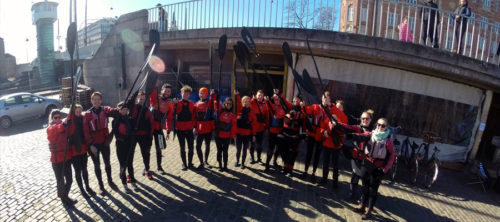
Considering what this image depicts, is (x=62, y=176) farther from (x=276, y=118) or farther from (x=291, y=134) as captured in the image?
(x=291, y=134)

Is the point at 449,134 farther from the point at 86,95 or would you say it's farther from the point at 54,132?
the point at 86,95

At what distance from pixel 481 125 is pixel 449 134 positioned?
0.89 meters

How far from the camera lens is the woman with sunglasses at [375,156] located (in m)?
3.89

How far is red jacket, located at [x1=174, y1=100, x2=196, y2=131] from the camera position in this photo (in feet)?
17.1

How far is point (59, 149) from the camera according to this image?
3.92 metres

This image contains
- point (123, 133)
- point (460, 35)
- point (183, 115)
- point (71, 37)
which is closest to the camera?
point (71, 37)

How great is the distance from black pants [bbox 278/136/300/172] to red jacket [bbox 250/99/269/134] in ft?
1.97

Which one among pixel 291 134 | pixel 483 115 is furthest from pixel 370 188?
pixel 483 115

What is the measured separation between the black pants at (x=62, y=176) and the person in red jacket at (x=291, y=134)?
4049 mm

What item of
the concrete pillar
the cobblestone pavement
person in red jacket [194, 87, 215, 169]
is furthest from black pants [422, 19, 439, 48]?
person in red jacket [194, 87, 215, 169]

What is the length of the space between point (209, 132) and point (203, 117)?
39 centimetres

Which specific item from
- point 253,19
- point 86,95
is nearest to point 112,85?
point 86,95

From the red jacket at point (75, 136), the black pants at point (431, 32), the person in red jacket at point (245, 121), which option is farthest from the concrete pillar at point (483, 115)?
the red jacket at point (75, 136)

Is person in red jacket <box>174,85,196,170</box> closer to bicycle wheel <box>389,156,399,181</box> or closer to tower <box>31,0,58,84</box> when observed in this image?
bicycle wheel <box>389,156,399,181</box>
